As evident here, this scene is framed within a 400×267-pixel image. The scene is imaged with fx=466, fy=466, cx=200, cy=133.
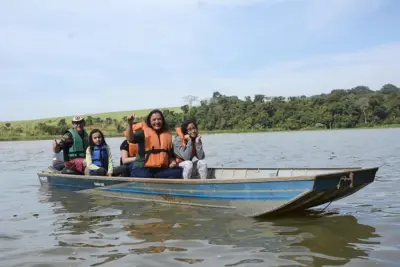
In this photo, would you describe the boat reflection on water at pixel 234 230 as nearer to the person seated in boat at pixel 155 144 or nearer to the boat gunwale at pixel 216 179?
the boat gunwale at pixel 216 179

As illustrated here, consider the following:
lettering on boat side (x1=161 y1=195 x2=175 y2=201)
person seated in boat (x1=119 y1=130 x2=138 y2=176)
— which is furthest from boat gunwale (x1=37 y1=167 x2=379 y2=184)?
person seated in boat (x1=119 y1=130 x2=138 y2=176)

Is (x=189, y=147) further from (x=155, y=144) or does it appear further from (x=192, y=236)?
(x=192, y=236)

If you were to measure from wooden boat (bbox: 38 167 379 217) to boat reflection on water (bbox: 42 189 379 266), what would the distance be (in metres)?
0.15

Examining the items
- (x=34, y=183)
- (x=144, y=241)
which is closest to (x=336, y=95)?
(x=34, y=183)

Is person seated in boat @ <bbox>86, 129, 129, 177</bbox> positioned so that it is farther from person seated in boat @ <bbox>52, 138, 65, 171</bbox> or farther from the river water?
person seated in boat @ <bbox>52, 138, 65, 171</bbox>

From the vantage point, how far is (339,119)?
187ft

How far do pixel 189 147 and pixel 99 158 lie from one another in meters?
2.27

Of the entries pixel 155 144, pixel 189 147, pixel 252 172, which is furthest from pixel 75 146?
pixel 252 172

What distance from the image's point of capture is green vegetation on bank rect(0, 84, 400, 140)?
182 ft

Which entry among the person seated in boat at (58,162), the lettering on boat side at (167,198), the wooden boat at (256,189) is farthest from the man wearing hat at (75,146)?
the lettering on boat side at (167,198)

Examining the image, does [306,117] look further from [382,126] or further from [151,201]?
[151,201]

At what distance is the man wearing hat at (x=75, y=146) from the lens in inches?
386

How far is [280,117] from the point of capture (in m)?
60.8

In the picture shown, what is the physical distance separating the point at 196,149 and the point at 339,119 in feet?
171
